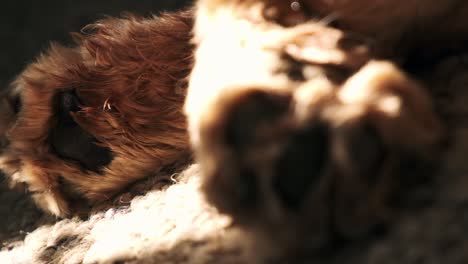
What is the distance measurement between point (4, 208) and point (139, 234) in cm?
89

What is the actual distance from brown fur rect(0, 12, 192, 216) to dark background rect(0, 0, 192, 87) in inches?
27.0

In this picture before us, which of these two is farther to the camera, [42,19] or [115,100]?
[42,19]

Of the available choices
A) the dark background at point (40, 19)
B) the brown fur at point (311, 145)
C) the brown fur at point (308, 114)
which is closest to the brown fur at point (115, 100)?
the brown fur at point (308, 114)

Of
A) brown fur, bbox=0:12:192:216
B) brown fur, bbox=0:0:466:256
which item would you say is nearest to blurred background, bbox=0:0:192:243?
brown fur, bbox=0:12:192:216

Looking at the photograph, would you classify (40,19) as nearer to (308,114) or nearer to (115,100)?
(115,100)

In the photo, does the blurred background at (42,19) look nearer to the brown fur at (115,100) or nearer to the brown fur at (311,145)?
the brown fur at (115,100)

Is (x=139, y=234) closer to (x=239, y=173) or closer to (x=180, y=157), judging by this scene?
(x=180, y=157)

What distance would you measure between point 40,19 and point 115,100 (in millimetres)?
952

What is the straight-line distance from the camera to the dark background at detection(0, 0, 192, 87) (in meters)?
1.98

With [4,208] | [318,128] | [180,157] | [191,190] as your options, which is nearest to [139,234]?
[191,190]

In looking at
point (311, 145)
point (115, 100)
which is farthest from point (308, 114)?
point (115, 100)

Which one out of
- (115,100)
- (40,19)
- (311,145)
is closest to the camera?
(311,145)

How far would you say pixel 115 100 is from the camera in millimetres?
1272

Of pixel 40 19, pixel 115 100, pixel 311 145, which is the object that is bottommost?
pixel 311 145
